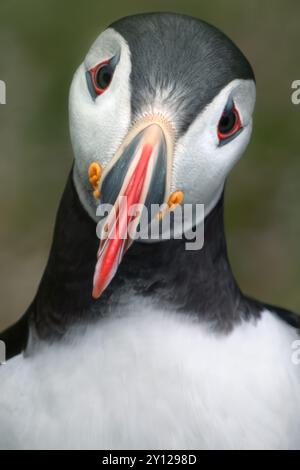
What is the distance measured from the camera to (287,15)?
13.0 ft

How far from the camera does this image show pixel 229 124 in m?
1.69

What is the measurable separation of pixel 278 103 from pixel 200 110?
232 centimetres

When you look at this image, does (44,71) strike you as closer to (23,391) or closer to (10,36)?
(10,36)

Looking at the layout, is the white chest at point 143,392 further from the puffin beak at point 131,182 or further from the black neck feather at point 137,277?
the puffin beak at point 131,182

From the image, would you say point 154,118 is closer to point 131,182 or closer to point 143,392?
point 131,182

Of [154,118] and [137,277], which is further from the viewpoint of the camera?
[137,277]

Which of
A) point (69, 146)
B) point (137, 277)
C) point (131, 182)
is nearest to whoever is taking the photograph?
point (131, 182)

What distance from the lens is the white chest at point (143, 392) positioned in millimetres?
1873

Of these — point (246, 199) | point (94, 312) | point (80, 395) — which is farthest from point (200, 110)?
point (246, 199)

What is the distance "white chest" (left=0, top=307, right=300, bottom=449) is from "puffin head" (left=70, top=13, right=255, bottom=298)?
9.7 inches

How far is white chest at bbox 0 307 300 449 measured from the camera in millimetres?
1873

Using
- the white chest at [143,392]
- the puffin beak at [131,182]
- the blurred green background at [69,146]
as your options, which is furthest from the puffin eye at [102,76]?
the blurred green background at [69,146]

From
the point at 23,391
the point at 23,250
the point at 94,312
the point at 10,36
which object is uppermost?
the point at 10,36

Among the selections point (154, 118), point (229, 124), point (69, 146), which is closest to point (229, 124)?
point (229, 124)
